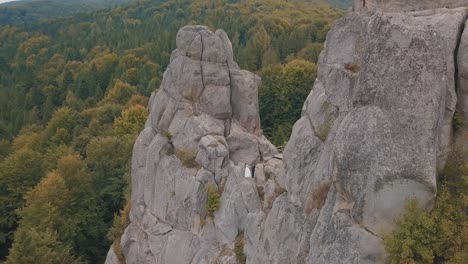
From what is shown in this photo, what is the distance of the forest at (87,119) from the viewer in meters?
44.4

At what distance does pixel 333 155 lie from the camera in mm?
16219

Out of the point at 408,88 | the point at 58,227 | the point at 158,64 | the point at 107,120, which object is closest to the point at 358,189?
the point at 408,88

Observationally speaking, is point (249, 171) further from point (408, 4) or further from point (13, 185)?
point (13, 185)

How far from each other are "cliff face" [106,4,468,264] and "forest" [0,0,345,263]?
487 inches

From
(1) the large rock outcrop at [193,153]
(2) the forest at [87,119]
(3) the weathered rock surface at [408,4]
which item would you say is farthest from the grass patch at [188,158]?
(3) the weathered rock surface at [408,4]

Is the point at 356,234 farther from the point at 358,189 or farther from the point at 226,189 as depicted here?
the point at 226,189

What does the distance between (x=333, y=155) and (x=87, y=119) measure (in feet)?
229

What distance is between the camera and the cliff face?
47.6ft

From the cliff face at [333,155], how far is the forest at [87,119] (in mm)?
12372

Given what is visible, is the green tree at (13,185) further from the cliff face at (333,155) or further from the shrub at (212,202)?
the shrub at (212,202)

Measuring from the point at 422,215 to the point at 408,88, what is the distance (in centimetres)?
408

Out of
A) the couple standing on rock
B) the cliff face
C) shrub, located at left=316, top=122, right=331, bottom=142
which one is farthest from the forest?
shrub, located at left=316, top=122, right=331, bottom=142

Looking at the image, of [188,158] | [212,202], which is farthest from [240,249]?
[188,158]

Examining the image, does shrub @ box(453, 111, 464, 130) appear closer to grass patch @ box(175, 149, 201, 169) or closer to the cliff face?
the cliff face
